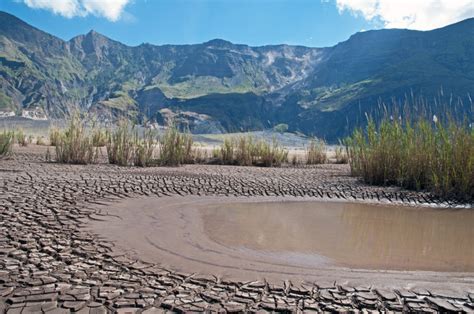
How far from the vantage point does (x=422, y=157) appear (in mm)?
8180

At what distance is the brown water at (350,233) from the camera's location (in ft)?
13.6

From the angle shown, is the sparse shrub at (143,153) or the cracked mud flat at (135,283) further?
the sparse shrub at (143,153)

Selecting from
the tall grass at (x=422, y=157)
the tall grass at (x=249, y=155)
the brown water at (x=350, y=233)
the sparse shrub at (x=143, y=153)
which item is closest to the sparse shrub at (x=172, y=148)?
the sparse shrub at (x=143, y=153)

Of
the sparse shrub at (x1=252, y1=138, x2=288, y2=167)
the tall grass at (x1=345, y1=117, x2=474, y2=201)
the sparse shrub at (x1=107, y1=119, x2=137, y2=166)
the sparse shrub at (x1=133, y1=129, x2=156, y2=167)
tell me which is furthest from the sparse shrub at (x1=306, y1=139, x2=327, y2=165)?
the sparse shrub at (x1=107, y1=119, x2=137, y2=166)

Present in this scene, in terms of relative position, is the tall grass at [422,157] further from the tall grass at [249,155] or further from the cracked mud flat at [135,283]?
the cracked mud flat at [135,283]

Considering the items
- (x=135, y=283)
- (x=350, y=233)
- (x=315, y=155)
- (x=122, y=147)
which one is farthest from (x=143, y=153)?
(x=135, y=283)

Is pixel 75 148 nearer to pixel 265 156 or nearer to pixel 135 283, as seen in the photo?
pixel 265 156

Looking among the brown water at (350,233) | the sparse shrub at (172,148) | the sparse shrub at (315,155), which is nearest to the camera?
the brown water at (350,233)

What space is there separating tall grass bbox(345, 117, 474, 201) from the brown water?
0.91 metres

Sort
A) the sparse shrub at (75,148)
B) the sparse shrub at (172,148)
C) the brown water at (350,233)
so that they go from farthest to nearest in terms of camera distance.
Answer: the sparse shrub at (172,148), the sparse shrub at (75,148), the brown water at (350,233)

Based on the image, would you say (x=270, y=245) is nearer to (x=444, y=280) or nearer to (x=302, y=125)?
(x=444, y=280)

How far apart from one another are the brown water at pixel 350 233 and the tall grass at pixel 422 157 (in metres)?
0.91

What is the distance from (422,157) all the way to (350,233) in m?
3.94

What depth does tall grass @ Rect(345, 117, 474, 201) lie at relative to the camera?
745cm
